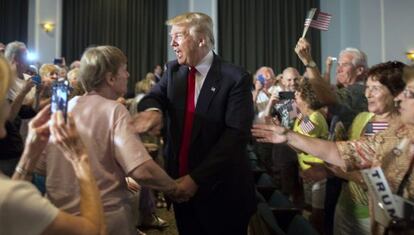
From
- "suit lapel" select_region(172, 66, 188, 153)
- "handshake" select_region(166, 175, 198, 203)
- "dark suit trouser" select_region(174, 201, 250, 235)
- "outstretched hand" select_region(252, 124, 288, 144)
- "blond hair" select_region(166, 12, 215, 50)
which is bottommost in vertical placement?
"dark suit trouser" select_region(174, 201, 250, 235)

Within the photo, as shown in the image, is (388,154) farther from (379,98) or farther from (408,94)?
(379,98)

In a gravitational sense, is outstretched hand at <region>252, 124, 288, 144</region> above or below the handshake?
above

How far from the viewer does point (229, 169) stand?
2023 mm

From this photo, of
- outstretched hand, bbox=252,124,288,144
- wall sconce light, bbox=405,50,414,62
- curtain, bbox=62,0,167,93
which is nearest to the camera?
outstretched hand, bbox=252,124,288,144

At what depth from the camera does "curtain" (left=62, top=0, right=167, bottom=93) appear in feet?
33.2

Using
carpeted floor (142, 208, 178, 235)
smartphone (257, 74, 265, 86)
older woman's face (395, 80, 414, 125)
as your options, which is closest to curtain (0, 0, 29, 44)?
smartphone (257, 74, 265, 86)

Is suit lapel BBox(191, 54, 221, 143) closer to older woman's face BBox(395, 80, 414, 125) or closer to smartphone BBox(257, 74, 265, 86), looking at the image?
older woman's face BBox(395, 80, 414, 125)

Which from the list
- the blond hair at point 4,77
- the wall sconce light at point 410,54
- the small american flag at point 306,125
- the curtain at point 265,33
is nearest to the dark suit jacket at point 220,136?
the blond hair at point 4,77

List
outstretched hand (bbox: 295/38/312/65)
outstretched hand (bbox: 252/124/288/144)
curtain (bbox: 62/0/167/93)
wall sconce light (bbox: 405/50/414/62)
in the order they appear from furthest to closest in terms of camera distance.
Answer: curtain (bbox: 62/0/167/93) → wall sconce light (bbox: 405/50/414/62) → outstretched hand (bbox: 295/38/312/65) → outstretched hand (bbox: 252/124/288/144)

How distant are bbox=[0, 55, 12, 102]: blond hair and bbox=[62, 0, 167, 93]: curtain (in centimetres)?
932

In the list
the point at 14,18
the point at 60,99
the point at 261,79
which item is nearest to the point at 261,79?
the point at 261,79

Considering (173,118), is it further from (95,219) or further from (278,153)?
(278,153)

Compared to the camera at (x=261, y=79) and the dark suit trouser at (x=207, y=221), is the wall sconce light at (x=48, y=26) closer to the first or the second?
the camera at (x=261, y=79)

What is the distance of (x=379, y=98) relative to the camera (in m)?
2.03
